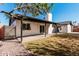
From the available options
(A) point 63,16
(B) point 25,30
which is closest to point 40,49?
(A) point 63,16

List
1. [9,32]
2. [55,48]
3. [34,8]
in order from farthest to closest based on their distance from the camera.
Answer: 1. [9,32]
2. [34,8]
3. [55,48]

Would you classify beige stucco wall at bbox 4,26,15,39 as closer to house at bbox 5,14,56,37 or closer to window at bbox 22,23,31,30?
house at bbox 5,14,56,37

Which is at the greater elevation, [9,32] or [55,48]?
[9,32]

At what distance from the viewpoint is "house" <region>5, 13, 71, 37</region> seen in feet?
31.2

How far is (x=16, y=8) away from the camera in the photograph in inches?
277

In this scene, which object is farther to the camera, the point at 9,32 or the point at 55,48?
the point at 9,32

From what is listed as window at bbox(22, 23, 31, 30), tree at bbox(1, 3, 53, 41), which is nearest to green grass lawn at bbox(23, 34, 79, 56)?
tree at bbox(1, 3, 53, 41)

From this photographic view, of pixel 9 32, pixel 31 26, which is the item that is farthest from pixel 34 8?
pixel 31 26

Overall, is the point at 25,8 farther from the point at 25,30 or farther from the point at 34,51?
the point at 25,30

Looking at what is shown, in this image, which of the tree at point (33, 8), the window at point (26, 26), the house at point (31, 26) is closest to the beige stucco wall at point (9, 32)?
the house at point (31, 26)

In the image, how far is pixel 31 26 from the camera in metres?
12.3

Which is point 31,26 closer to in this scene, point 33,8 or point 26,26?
point 26,26

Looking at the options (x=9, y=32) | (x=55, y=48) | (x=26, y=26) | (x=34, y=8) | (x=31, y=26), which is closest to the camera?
(x=55, y=48)

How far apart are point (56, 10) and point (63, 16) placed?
0.43m
